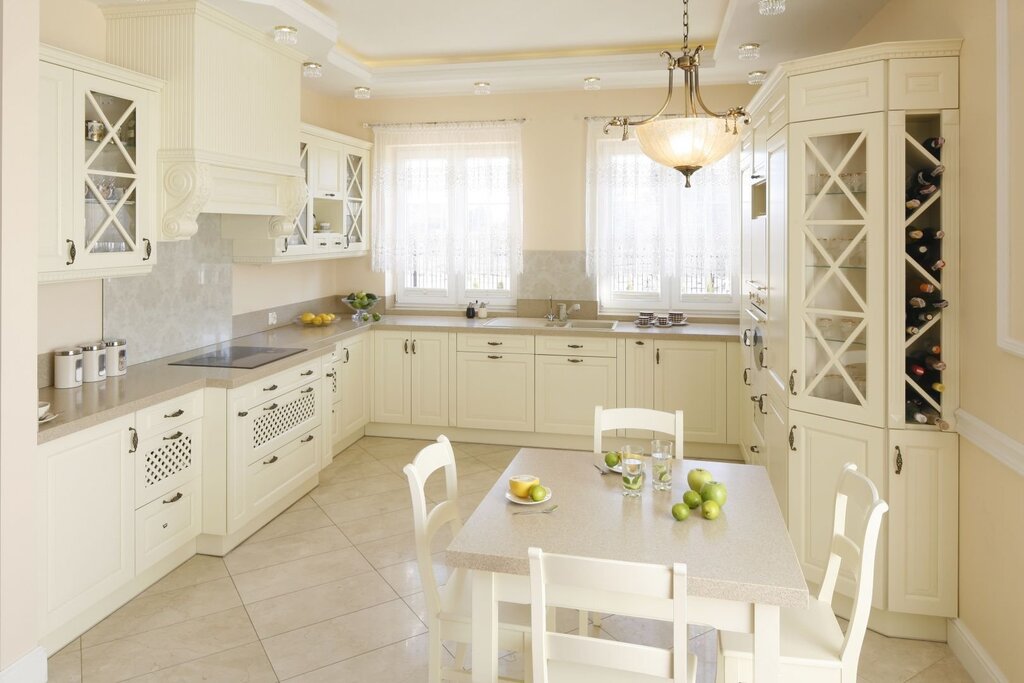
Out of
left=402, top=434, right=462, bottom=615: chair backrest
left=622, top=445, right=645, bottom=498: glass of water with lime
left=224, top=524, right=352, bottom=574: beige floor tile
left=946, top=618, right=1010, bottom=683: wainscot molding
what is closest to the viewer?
left=402, top=434, right=462, bottom=615: chair backrest

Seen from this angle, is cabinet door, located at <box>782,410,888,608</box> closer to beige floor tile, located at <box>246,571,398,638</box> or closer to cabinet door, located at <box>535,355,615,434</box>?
beige floor tile, located at <box>246,571,398,638</box>

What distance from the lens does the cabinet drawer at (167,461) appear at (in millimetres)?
3236

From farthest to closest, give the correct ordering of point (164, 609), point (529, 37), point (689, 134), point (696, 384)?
point (696, 384) < point (529, 37) < point (164, 609) < point (689, 134)

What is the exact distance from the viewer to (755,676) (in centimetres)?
179

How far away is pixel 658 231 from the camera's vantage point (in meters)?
5.81

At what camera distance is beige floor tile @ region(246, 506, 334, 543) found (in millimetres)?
4047

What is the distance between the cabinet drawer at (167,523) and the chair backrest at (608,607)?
2.25 metres

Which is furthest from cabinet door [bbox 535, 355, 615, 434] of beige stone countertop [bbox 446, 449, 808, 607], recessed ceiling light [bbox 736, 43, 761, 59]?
beige stone countertop [bbox 446, 449, 808, 607]

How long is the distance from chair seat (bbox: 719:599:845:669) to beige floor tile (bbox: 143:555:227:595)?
101 inches

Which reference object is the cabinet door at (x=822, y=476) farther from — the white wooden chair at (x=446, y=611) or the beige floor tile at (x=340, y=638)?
the beige floor tile at (x=340, y=638)

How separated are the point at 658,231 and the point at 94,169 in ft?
13.2

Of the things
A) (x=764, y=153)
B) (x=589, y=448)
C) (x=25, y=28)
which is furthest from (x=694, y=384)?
(x=25, y=28)

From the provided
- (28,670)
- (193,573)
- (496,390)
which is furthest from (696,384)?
(28,670)

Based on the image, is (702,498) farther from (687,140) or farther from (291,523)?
(291,523)
